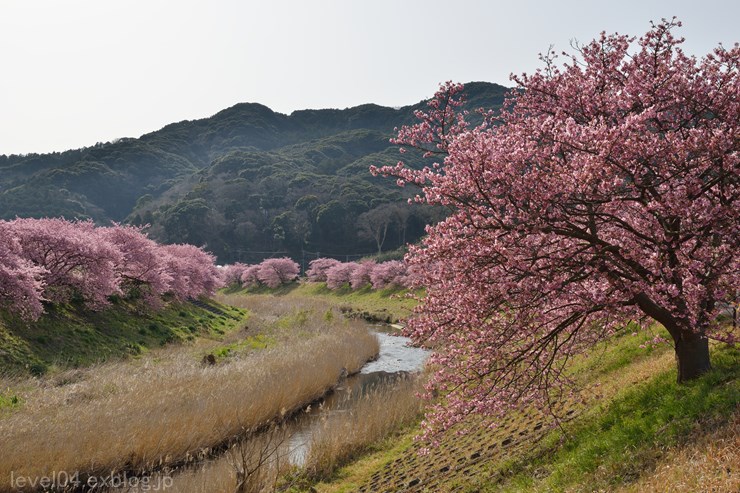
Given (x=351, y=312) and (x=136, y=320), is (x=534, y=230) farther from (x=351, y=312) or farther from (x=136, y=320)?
(x=351, y=312)

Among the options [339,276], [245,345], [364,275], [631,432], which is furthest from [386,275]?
[631,432]

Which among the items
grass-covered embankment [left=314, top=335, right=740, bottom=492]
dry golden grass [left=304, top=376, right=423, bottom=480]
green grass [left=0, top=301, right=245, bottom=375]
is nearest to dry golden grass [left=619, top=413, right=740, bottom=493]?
grass-covered embankment [left=314, top=335, right=740, bottom=492]

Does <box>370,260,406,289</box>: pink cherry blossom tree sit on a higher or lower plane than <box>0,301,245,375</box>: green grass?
lower

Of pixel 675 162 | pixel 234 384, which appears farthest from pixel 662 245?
pixel 234 384

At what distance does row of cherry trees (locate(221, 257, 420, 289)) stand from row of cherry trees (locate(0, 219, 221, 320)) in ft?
87.4

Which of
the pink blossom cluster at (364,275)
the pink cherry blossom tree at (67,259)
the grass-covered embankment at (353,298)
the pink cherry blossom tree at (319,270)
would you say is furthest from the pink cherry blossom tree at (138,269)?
the pink cherry blossom tree at (319,270)

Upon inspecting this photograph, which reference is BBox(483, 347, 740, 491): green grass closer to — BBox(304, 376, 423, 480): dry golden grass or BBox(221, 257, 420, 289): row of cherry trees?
BBox(304, 376, 423, 480): dry golden grass

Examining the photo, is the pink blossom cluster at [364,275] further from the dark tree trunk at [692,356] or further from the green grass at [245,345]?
the dark tree trunk at [692,356]

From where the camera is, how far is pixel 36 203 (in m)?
135

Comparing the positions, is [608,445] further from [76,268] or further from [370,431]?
[76,268]

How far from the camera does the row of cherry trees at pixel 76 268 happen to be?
67.9ft

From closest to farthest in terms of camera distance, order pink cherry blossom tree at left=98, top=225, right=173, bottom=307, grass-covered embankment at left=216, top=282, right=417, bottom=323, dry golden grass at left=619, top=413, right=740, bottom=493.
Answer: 1. dry golden grass at left=619, top=413, right=740, bottom=493
2. pink cherry blossom tree at left=98, top=225, right=173, bottom=307
3. grass-covered embankment at left=216, top=282, right=417, bottom=323

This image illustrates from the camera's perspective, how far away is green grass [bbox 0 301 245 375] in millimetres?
19391

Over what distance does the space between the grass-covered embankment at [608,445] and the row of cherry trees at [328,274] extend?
140 ft
